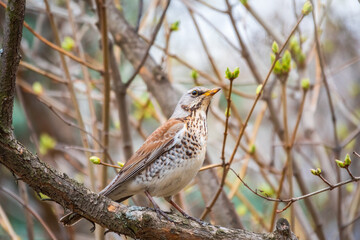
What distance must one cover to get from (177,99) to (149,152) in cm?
84

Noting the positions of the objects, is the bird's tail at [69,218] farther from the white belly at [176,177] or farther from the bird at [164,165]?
the white belly at [176,177]

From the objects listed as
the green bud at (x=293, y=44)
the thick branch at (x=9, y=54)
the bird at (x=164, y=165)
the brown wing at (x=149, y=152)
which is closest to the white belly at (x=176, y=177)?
the bird at (x=164, y=165)

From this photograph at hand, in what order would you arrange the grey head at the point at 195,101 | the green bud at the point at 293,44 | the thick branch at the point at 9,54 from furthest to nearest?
the green bud at the point at 293,44 → the grey head at the point at 195,101 → the thick branch at the point at 9,54

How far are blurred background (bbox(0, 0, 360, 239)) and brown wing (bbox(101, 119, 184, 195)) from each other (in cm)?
26

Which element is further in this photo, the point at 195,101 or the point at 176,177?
the point at 195,101

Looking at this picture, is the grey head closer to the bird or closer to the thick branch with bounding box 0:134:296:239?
the bird

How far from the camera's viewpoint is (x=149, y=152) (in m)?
3.20

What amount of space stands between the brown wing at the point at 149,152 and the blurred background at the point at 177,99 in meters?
0.26

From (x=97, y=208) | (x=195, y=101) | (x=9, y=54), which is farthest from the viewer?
(x=195, y=101)

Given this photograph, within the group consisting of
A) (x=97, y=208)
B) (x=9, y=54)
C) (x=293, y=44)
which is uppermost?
(x=293, y=44)

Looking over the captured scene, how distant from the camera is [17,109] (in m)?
6.74

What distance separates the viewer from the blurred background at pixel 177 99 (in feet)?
12.0

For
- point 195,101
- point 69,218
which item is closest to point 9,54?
point 69,218

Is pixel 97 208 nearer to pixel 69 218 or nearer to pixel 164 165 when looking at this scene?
pixel 69 218
